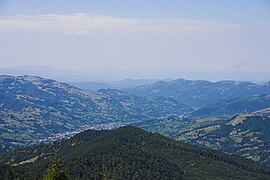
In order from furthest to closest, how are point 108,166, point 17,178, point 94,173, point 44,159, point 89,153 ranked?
point 44,159 → point 89,153 → point 108,166 → point 94,173 → point 17,178

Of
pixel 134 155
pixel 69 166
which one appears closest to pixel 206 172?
pixel 134 155

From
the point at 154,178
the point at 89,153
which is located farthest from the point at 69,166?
the point at 154,178

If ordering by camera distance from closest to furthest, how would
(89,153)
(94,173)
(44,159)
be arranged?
1. (94,173)
2. (89,153)
3. (44,159)

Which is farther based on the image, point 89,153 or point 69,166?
point 89,153

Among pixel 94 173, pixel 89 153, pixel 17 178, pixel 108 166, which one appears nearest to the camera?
pixel 17 178

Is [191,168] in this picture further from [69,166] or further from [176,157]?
[69,166]

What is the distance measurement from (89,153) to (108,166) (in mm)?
15943

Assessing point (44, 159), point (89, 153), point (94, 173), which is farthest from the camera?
point (44, 159)

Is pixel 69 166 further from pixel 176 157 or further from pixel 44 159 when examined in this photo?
pixel 176 157

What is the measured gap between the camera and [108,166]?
166 meters

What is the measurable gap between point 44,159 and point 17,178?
60.3 meters

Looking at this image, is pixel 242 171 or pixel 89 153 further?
pixel 242 171

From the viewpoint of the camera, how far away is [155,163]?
179m

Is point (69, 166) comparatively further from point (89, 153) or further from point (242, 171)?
point (242, 171)
